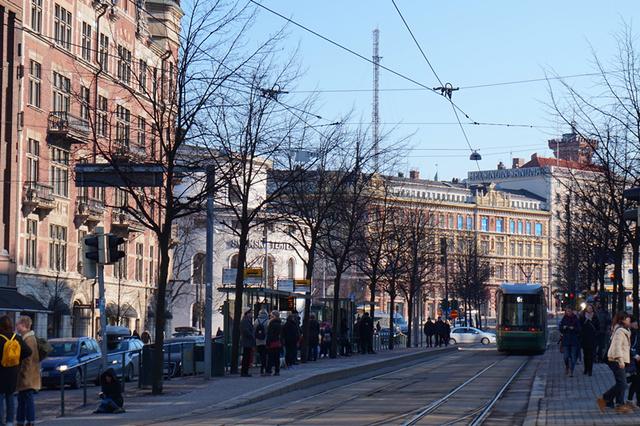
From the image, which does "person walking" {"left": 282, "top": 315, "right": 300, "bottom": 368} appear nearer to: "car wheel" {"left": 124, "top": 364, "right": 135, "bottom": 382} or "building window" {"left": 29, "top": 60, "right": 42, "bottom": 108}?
"car wheel" {"left": 124, "top": 364, "right": 135, "bottom": 382}

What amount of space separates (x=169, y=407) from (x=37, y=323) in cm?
3403

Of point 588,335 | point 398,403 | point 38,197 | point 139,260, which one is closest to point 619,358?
point 398,403

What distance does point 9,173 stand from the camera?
55438 mm

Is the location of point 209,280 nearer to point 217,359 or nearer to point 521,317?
point 217,359

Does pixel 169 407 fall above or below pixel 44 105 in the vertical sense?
below

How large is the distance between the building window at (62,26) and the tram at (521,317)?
78.4 ft

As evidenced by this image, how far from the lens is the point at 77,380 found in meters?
36.8

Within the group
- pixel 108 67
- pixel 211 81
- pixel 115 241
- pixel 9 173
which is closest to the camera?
pixel 115 241

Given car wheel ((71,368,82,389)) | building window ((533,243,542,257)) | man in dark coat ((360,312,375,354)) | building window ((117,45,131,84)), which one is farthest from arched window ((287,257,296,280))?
car wheel ((71,368,82,389))

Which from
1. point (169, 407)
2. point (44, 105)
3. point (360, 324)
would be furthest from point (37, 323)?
point (169, 407)

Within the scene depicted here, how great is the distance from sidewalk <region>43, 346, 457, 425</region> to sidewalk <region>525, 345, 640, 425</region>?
5.94 m

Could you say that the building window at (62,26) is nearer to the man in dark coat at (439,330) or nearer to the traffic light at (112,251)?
the man in dark coat at (439,330)

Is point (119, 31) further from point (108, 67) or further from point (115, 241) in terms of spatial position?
point (115, 241)

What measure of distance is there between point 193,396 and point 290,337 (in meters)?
11.9
